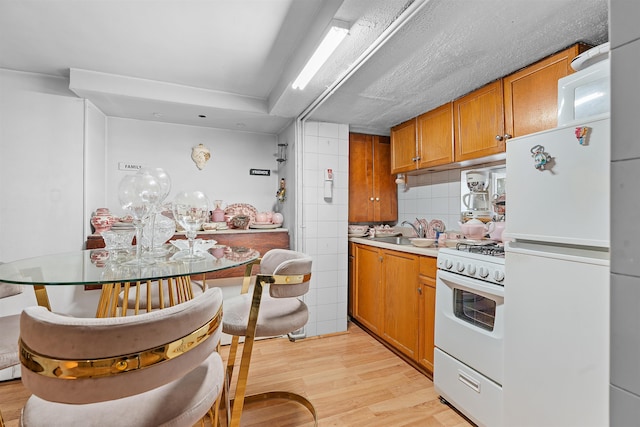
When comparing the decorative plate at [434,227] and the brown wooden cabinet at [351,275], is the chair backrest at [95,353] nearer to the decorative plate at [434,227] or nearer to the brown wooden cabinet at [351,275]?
the brown wooden cabinet at [351,275]

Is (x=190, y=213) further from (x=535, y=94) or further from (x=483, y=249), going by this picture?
(x=535, y=94)

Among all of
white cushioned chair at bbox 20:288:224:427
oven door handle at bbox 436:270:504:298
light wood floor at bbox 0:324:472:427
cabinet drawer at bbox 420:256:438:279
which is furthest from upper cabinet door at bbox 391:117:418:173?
white cushioned chair at bbox 20:288:224:427

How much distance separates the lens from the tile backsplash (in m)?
2.76

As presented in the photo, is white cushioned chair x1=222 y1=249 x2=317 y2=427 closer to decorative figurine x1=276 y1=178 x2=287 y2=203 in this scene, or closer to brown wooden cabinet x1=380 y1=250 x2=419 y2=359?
brown wooden cabinet x1=380 y1=250 x2=419 y2=359

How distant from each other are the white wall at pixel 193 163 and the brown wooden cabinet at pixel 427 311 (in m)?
1.97

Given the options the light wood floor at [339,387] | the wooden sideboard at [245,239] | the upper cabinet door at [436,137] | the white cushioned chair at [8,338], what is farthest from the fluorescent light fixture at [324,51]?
the light wood floor at [339,387]

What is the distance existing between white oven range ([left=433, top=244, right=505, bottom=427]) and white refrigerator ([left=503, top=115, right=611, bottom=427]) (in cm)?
9

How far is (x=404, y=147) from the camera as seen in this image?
9.75 feet

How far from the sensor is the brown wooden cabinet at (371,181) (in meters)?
3.25

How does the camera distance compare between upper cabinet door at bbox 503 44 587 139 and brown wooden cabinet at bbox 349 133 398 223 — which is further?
brown wooden cabinet at bbox 349 133 398 223

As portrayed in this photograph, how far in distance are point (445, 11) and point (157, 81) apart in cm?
223

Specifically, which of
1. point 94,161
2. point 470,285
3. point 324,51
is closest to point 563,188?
point 470,285

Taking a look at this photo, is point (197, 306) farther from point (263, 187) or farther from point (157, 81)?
point (263, 187)

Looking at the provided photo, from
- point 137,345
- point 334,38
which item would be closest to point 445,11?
point 334,38
